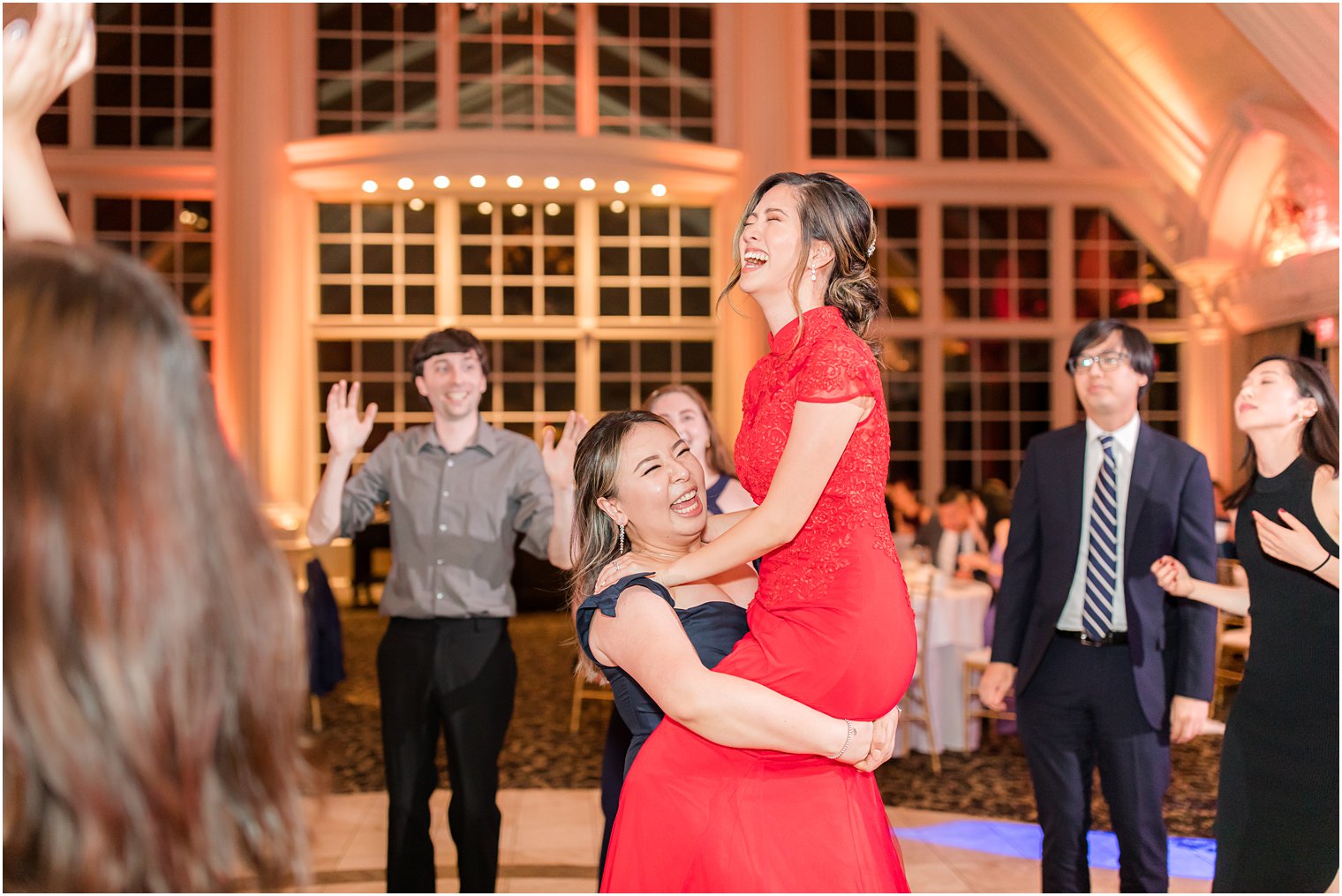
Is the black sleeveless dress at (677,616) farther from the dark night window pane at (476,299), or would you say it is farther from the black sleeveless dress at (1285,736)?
the dark night window pane at (476,299)

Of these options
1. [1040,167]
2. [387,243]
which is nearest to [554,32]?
[387,243]

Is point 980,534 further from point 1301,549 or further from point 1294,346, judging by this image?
point 1301,549

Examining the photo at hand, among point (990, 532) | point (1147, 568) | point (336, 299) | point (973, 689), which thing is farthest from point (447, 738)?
point (336, 299)

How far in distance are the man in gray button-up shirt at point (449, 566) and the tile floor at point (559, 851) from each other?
73cm

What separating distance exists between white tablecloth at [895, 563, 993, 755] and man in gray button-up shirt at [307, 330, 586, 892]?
291 cm

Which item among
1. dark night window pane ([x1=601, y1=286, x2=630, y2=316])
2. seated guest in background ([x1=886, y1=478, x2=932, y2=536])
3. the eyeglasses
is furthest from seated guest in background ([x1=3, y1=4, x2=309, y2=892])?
dark night window pane ([x1=601, y1=286, x2=630, y2=316])

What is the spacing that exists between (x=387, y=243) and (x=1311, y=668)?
31.2ft

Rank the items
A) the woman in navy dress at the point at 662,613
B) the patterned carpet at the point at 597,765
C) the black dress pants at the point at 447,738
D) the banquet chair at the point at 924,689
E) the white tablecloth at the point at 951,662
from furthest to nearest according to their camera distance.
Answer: the white tablecloth at the point at 951,662 → the banquet chair at the point at 924,689 → the patterned carpet at the point at 597,765 → the black dress pants at the point at 447,738 → the woman in navy dress at the point at 662,613

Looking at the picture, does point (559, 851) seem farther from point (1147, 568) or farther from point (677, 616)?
point (677, 616)

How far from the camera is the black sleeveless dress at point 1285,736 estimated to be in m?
2.48

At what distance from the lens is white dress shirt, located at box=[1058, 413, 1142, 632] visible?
2.85m

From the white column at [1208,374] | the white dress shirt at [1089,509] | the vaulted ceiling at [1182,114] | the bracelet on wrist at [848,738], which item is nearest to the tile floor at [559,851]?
the white dress shirt at [1089,509]

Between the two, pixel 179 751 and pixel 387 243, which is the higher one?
pixel 387 243

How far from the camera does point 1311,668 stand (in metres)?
2.53
